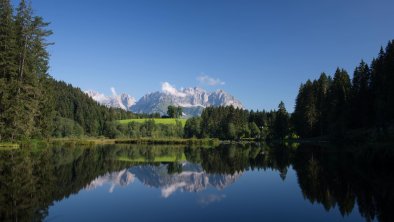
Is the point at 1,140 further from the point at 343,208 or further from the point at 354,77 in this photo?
the point at 354,77

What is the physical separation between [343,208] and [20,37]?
172ft

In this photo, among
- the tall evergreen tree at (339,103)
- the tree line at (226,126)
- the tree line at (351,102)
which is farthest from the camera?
the tree line at (226,126)

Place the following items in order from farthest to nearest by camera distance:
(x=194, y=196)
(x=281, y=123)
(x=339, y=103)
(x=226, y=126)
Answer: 1. (x=226, y=126)
2. (x=281, y=123)
3. (x=339, y=103)
4. (x=194, y=196)

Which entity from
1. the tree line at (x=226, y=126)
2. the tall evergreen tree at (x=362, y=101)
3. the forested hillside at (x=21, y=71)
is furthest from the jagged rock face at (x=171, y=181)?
the tree line at (x=226, y=126)

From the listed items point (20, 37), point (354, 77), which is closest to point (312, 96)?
point (354, 77)

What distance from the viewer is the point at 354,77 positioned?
275 feet

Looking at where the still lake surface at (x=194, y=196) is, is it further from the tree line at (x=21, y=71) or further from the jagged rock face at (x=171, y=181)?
the tree line at (x=21, y=71)

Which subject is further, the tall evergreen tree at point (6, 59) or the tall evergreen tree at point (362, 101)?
the tall evergreen tree at point (362, 101)

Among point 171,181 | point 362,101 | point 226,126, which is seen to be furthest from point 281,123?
point 171,181

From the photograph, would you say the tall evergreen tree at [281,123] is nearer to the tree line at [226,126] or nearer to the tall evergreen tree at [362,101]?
the tree line at [226,126]

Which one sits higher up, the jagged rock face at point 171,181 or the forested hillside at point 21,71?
the forested hillside at point 21,71

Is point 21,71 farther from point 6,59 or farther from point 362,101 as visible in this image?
point 362,101

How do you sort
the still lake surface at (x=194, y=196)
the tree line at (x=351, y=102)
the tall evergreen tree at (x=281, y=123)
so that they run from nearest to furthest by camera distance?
the still lake surface at (x=194, y=196), the tree line at (x=351, y=102), the tall evergreen tree at (x=281, y=123)

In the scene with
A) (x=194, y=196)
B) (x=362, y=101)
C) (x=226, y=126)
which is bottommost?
(x=194, y=196)
